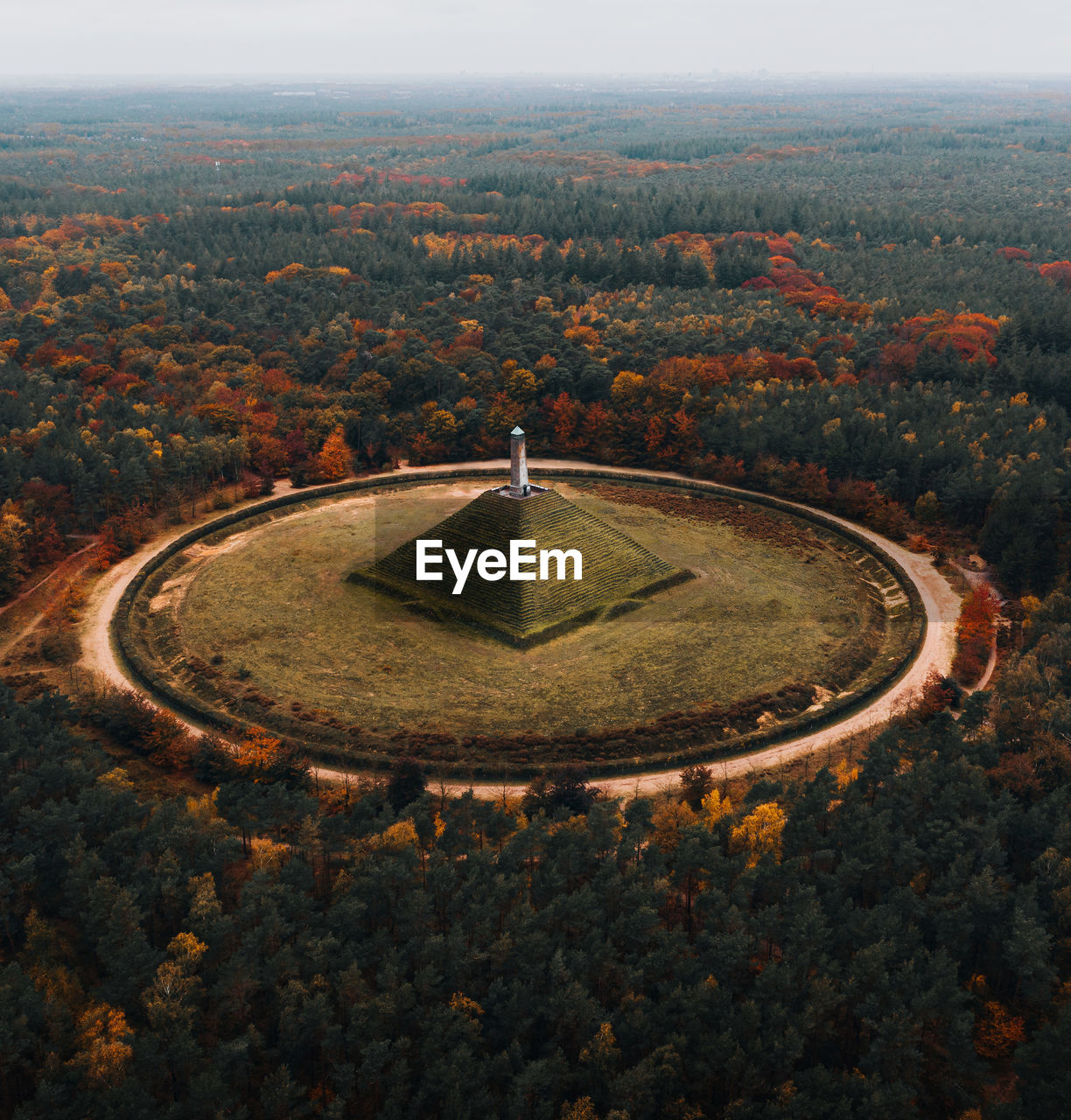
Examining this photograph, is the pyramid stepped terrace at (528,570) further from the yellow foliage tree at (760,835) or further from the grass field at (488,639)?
the yellow foliage tree at (760,835)

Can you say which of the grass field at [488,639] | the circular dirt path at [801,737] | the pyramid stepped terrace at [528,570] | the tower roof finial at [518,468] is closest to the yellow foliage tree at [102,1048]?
the circular dirt path at [801,737]

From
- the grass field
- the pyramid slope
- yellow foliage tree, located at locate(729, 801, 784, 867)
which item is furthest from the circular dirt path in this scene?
the pyramid slope

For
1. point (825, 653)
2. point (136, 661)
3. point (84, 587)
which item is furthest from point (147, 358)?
point (825, 653)

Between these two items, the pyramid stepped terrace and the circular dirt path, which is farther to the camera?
the pyramid stepped terrace

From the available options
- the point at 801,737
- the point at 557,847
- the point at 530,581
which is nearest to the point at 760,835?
the point at 557,847

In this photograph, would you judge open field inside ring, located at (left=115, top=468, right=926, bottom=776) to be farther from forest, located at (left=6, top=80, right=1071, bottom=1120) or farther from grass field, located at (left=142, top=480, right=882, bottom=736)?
forest, located at (left=6, top=80, right=1071, bottom=1120)

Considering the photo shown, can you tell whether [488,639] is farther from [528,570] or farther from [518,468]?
[518,468]
